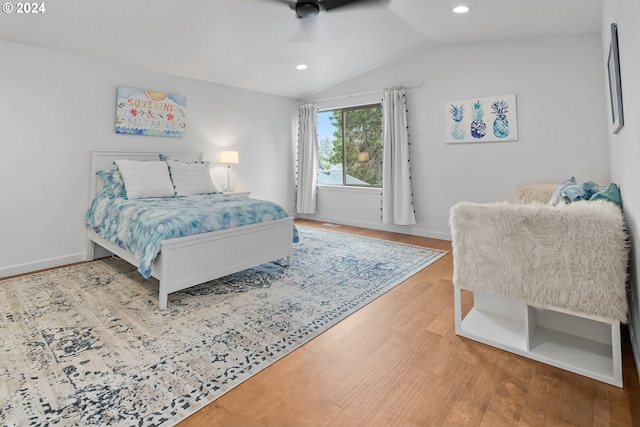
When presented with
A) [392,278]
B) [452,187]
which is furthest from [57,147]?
[452,187]

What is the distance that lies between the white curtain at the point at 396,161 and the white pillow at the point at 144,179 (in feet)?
9.87

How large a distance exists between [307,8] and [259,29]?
0.73 meters

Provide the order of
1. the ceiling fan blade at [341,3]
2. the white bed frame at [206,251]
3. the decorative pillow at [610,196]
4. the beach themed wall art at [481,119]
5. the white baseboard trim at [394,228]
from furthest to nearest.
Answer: the white baseboard trim at [394,228]
the beach themed wall art at [481,119]
the ceiling fan blade at [341,3]
the white bed frame at [206,251]
the decorative pillow at [610,196]

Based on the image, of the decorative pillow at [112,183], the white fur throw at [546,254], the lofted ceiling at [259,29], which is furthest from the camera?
the decorative pillow at [112,183]

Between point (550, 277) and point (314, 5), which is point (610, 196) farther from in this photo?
point (314, 5)

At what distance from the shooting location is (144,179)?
3387 mm

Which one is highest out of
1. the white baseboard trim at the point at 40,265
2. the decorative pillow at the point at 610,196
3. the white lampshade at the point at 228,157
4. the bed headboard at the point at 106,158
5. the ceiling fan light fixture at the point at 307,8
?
the ceiling fan light fixture at the point at 307,8

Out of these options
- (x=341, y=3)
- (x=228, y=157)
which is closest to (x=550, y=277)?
(x=341, y=3)

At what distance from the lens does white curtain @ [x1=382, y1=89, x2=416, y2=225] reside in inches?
182

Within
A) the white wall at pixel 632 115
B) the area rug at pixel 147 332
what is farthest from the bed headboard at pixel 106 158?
the white wall at pixel 632 115

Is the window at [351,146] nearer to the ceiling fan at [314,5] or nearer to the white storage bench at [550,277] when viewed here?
the ceiling fan at [314,5]

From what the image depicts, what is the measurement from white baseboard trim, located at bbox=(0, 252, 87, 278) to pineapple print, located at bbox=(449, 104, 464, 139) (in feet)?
15.5

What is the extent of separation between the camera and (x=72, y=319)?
7.14 ft

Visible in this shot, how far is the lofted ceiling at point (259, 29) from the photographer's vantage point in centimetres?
279
